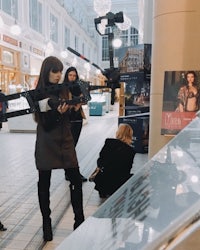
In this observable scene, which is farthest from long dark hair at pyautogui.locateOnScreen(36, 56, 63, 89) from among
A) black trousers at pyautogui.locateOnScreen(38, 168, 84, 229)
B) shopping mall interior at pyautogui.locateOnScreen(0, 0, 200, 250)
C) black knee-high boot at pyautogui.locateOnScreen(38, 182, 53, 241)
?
black knee-high boot at pyautogui.locateOnScreen(38, 182, 53, 241)

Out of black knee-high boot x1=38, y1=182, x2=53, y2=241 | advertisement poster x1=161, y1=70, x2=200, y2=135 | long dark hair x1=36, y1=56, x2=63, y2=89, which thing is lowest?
black knee-high boot x1=38, y1=182, x2=53, y2=241

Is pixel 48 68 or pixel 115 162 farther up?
pixel 48 68

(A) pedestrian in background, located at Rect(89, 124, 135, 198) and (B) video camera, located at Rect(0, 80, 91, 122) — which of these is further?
(A) pedestrian in background, located at Rect(89, 124, 135, 198)

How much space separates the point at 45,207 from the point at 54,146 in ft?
1.67

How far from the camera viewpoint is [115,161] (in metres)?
3.30

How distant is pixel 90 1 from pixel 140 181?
22533mm

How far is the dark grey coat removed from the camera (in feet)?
7.40

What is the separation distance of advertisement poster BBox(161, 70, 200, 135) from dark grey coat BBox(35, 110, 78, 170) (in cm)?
85

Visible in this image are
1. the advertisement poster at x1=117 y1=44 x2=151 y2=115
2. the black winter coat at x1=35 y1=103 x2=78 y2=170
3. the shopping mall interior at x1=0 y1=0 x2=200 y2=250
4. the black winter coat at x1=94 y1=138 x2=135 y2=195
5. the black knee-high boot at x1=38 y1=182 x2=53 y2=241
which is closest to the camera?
the shopping mall interior at x1=0 y1=0 x2=200 y2=250

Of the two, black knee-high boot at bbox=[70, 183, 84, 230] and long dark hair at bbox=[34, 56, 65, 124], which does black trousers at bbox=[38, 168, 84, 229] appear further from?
long dark hair at bbox=[34, 56, 65, 124]

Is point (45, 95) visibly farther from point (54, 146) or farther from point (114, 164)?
point (114, 164)

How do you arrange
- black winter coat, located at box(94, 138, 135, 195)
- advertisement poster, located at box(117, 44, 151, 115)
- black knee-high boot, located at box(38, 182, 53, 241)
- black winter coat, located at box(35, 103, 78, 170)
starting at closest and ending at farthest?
black winter coat, located at box(35, 103, 78, 170), black knee-high boot, located at box(38, 182, 53, 241), black winter coat, located at box(94, 138, 135, 195), advertisement poster, located at box(117, 44, 151, 115)

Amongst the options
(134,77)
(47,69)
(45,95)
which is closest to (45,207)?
(45,95)

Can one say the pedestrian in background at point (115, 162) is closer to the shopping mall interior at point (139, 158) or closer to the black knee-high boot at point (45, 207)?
the shopping mall interior at point (139, 158)
